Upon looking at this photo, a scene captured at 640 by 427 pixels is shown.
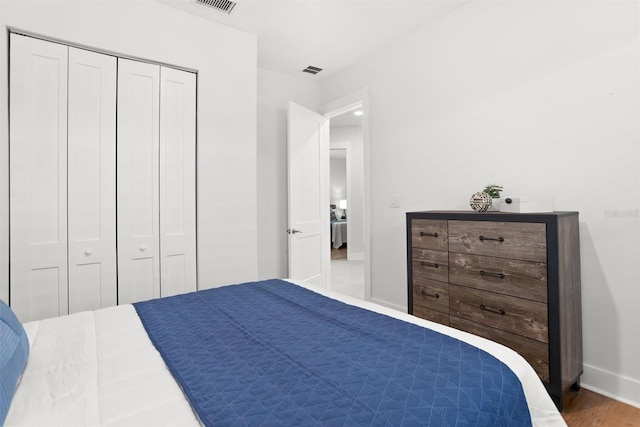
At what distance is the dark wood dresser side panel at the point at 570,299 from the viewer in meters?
1.84

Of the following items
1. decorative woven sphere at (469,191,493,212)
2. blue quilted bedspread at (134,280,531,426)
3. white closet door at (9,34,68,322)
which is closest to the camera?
blue quilted bedspread at (134,280,531,426)

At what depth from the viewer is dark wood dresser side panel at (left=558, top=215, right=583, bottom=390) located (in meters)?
1.84

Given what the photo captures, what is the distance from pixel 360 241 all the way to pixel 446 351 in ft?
19.4

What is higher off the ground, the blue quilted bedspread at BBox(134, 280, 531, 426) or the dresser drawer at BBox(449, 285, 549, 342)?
the blue quilted bedspread at BBox(134, 280, 531, 426)

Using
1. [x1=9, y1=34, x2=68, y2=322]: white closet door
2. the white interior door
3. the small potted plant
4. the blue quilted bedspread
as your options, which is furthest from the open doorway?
the blue quilted bedspread

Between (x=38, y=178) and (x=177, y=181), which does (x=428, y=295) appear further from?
(x=38, y=178)

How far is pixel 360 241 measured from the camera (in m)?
7.01

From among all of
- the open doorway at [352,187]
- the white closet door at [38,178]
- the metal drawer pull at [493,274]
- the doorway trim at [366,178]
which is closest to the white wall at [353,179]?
the open doorway at [352,187]

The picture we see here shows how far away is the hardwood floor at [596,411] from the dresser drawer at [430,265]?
930 mm

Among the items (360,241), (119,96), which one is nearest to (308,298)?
(119,96)

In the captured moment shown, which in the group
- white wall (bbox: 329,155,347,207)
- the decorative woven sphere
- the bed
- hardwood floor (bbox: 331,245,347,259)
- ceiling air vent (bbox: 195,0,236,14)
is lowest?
hardwood floor (bbox: 331,245,347,259)

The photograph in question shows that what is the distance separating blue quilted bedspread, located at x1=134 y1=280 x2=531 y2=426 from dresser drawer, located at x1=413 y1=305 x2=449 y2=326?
1.08 metres

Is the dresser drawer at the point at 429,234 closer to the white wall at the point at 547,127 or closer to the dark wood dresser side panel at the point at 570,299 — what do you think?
the white wall at the point at 547,127

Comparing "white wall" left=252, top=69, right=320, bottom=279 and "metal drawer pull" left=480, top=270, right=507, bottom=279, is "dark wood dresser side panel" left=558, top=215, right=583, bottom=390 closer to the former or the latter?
"metal drawer pull" left=480, top=270, right=507, bottom=279
